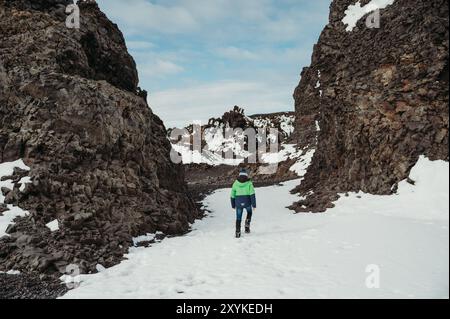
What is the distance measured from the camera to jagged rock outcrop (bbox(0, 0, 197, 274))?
38.9 ft

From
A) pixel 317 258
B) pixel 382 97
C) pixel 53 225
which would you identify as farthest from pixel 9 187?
pixel 382 97

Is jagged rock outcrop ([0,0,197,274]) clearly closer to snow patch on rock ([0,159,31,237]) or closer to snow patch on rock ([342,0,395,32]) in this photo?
snow patch on rock ([0,159,31,237])

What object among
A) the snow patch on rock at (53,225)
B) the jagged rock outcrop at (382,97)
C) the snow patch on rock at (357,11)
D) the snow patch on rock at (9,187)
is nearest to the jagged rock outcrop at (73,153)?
the snow patch on rock at (53,225)

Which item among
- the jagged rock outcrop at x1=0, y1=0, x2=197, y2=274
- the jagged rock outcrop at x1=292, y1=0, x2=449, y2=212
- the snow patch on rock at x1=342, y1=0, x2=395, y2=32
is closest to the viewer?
the jagged rock outcrop at x1=0, y1=0, x2=197, y2=274

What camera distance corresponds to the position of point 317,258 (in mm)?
9773

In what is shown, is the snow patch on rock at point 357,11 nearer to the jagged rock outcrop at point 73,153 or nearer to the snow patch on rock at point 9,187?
the jagged rock outcrop at point 73,153

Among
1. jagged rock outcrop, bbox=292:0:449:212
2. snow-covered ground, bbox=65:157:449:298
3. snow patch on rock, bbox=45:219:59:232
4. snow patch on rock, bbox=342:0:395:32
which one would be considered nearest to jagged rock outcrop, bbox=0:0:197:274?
snow patch on rock, bbox=45:219:59:232

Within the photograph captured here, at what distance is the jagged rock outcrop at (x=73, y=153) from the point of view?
11.9 metres

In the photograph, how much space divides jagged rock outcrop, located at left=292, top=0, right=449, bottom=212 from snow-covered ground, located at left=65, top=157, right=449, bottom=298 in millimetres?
1584

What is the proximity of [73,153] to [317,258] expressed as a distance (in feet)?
34.8

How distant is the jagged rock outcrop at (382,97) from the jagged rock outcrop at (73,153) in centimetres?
858

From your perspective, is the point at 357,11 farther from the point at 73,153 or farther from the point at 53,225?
the point at 53,225

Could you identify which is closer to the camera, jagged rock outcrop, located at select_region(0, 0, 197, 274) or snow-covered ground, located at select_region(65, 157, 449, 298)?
snow-covered ground, located at select_region(65, 157, 449, 298)
